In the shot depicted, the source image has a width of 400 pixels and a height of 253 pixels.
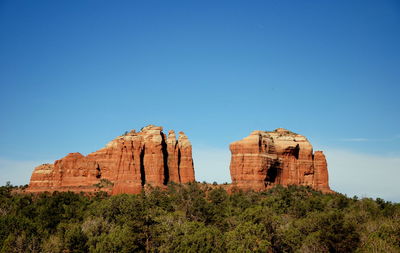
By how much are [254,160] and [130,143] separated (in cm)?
3391

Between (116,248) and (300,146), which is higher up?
(300,146)

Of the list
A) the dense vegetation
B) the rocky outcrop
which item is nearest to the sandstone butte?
the rocky outcrop

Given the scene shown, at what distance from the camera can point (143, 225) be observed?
7362cm

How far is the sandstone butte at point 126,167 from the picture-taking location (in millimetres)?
132750

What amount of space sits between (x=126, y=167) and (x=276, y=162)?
39.9 meters

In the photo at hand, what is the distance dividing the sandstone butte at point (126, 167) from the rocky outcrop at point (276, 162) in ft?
55.8

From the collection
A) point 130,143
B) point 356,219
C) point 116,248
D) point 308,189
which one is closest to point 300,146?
point 308,189

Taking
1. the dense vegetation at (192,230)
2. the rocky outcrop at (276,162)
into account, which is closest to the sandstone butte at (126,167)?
the rocky outcrop at (276,162)

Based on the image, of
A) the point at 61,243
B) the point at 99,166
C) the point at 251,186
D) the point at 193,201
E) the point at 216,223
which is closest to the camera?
the point at 61,243

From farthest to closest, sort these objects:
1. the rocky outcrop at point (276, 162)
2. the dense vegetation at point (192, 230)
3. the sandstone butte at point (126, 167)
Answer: the sandstone butte at point (126, 167)
the rocky outcrop at point (276, 162)
the dense vegetation at point (192, 230)

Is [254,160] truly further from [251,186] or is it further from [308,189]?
[308,189]

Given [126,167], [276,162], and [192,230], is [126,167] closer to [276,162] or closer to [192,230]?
[276,162]

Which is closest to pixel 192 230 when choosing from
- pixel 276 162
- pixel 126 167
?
pixel 126 167

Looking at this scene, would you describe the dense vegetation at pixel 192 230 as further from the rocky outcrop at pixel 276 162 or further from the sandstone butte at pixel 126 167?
the sandstone butte at pixel 126 167
